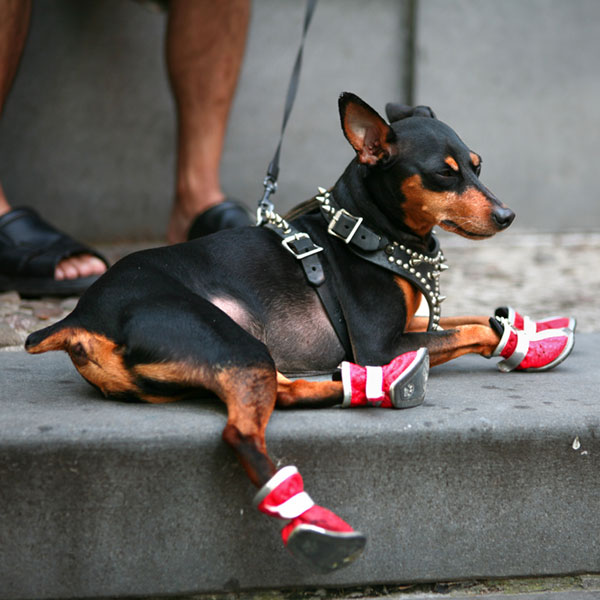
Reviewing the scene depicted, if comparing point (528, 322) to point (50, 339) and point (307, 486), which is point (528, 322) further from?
point (50, 339)

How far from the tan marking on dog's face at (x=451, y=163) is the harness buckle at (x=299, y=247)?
0.39 meters

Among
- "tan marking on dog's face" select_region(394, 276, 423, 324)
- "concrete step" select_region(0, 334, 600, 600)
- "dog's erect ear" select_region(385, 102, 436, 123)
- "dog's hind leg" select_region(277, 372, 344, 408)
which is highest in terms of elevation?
"dog's erect ear" select_region(385, 102, 436, 123)

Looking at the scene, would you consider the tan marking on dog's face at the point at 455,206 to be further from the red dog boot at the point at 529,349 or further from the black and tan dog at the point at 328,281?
the red dog boot at the point at 529,349

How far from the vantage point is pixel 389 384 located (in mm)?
1808

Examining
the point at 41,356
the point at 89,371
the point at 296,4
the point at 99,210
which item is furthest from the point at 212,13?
the point at 89,371

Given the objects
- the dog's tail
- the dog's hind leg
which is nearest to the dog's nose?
the dog's hind leg

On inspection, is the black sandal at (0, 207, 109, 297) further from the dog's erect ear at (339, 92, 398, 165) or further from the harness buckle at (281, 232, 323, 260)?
the dog's erect ear at (339, 92, 398, 165)

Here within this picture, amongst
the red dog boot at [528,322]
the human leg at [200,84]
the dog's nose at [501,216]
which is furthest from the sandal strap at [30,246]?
the dog's nose at [501,216]

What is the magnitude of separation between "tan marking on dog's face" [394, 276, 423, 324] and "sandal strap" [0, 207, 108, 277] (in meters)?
1.56

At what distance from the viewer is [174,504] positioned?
1.66 m

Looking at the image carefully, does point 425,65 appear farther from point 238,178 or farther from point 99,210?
point 99,210

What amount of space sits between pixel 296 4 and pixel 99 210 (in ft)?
5.20

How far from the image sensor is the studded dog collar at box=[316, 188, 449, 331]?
6.94 feet

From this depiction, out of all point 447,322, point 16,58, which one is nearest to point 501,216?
point 447,322
